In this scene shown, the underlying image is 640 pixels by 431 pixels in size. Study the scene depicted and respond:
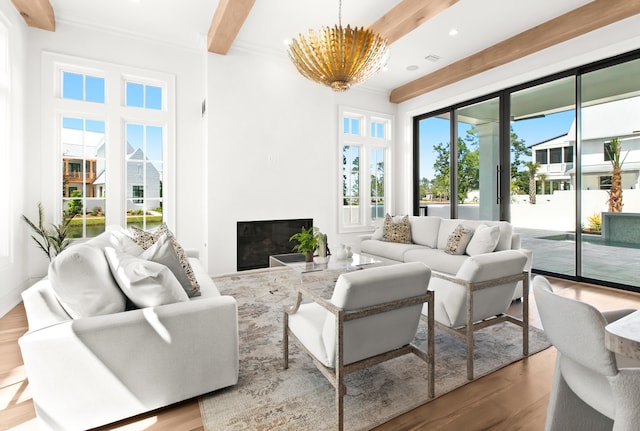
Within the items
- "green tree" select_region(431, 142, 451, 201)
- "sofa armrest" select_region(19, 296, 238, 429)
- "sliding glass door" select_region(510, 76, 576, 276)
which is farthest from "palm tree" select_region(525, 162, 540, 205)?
"sofa armrest" select_region(19, 296, 238, 429)

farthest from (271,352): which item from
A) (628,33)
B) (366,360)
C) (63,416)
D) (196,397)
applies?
(628,33)

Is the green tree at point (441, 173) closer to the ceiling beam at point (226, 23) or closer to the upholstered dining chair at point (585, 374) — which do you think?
the ceiling beam at point (226, 23)

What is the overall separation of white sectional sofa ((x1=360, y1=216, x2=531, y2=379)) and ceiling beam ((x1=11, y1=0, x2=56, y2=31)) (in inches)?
195

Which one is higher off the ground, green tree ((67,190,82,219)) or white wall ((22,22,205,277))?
white wall ((22,22,205,277))

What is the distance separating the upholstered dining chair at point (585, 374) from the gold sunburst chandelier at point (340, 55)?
7.95 feet

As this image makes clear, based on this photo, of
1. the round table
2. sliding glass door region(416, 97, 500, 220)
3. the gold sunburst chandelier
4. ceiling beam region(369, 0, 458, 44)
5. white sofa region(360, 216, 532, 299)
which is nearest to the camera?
the round table

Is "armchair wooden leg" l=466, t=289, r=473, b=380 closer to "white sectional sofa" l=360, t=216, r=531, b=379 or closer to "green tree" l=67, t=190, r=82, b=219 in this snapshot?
"white sectional sofa" l=360, t=216, r=531, b=379

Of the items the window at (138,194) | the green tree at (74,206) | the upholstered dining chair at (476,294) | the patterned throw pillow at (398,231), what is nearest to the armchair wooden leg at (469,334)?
the upholstered dining chair at (476,294)

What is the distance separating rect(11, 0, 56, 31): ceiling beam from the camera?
3.57 m

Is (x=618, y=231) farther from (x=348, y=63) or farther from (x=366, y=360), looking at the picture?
(x=366, y=360)

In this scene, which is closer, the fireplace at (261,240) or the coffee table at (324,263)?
the coffee table at (324,263)

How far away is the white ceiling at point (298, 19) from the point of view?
3.88 m

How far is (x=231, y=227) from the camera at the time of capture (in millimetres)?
5008

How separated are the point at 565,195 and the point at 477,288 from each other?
11.6ft
